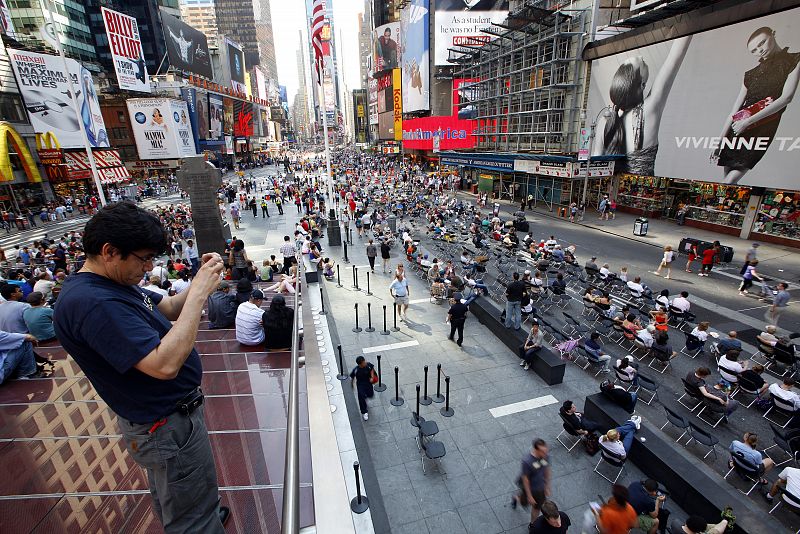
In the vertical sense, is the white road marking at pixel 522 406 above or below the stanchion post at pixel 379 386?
below

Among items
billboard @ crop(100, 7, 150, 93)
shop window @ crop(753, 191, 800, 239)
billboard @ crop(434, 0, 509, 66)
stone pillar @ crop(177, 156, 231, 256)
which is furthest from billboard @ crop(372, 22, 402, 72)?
shop window @ crop(753, 191, 800, 239)

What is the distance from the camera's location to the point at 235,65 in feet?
291

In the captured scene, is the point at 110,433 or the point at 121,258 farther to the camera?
the point at 110,433

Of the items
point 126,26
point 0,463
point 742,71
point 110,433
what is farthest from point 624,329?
point 126,26

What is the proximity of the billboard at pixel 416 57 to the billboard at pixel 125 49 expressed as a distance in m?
40.2

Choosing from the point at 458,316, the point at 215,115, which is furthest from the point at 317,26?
the point at 215,115

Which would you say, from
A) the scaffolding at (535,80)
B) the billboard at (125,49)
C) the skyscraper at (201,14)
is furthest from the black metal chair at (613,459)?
the skyscraper at (201,14)

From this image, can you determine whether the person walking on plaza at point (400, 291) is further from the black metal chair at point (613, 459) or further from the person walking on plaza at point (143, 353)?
the person walking on plaza at point (143, 353)

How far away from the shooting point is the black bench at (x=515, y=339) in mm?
9875

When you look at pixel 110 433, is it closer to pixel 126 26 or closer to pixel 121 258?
pixel 121 258

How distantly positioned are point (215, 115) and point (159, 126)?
15.3 metres

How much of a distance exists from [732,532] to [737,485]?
1.94m

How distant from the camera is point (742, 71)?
20.9 meters

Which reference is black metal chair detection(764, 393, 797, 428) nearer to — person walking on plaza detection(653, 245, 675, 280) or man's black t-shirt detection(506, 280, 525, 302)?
man's black t-shirt detection(506, 280, 525, 302)
